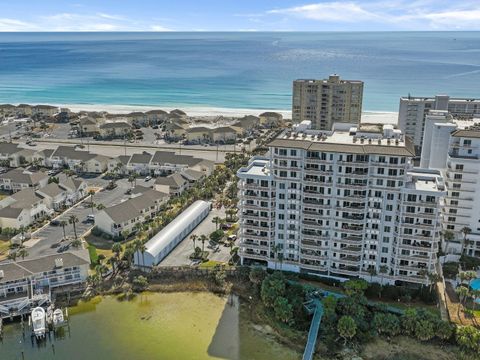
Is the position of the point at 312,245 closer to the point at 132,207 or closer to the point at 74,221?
the point at 132,207

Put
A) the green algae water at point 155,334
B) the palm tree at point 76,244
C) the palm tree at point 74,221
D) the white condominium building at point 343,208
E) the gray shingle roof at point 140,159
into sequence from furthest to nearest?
the gray shingle roof at point 140,159 < the palm tree at point 74,221 < the palm tree at point 76,244 < the white condominium building at point 343,208 < the green algae water at point 155,334

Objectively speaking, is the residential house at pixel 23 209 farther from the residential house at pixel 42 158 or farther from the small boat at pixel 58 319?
the small boat at pixel 58 319

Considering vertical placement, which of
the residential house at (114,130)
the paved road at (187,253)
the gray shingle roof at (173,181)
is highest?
the residential house at (114,130)

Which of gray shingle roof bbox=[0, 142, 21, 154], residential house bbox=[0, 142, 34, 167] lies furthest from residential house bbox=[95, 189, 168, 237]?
gray shingle roof bbox=[0, 142, 21, 154]

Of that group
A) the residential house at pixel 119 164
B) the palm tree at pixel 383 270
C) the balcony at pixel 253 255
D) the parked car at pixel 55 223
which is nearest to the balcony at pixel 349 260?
the palm tree at pixel 383 270

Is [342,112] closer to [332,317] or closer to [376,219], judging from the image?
[376,219]

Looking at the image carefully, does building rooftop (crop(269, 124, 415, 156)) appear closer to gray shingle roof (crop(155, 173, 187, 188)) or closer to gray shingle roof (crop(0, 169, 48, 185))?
gray shingle roof (crop(155, 173, 187, 188))

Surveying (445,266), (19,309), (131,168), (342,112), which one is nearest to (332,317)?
(445,266)
